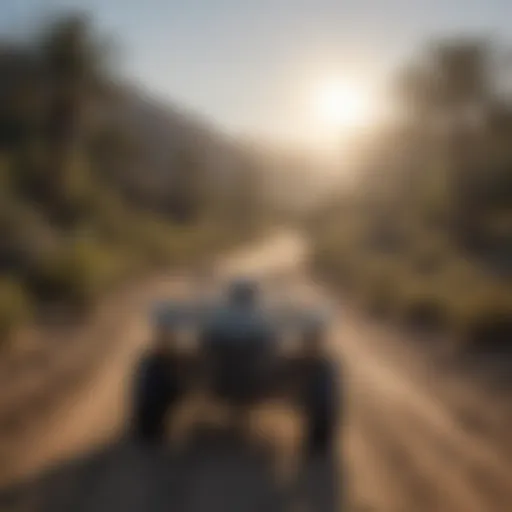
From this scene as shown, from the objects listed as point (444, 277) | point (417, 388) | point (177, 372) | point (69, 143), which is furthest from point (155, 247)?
point (177, 372)

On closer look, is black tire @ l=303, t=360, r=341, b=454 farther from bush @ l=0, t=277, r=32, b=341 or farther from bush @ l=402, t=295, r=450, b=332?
bush @ l=402, t=295, r=450, b=332

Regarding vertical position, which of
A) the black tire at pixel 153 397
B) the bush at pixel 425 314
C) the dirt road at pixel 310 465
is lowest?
the bush at pixel 425 314

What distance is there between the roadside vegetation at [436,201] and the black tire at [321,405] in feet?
36.9

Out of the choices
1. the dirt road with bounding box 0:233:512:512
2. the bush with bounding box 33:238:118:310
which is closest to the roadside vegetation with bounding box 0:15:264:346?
the bush with bounding box 33:238:118:310

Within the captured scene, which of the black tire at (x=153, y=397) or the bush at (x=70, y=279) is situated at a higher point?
the black tire at (x=153, y=397)

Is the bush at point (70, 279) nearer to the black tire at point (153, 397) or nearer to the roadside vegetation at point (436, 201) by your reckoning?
the roadside vegetation at point (436, 201)

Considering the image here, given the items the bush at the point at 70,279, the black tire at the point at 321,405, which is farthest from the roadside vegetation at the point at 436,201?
the black tire at the point at 321,405

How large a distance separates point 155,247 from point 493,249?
13275 millimetres

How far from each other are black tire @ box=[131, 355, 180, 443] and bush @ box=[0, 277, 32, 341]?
5.12m

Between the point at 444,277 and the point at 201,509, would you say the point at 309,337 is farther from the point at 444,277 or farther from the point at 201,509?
the point at 444,277

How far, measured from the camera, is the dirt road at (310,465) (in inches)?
258

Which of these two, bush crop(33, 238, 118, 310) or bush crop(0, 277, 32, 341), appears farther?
bush crop(33, 238, 118, 310)

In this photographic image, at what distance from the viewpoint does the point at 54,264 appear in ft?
64.8

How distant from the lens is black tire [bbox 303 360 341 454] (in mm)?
7691
